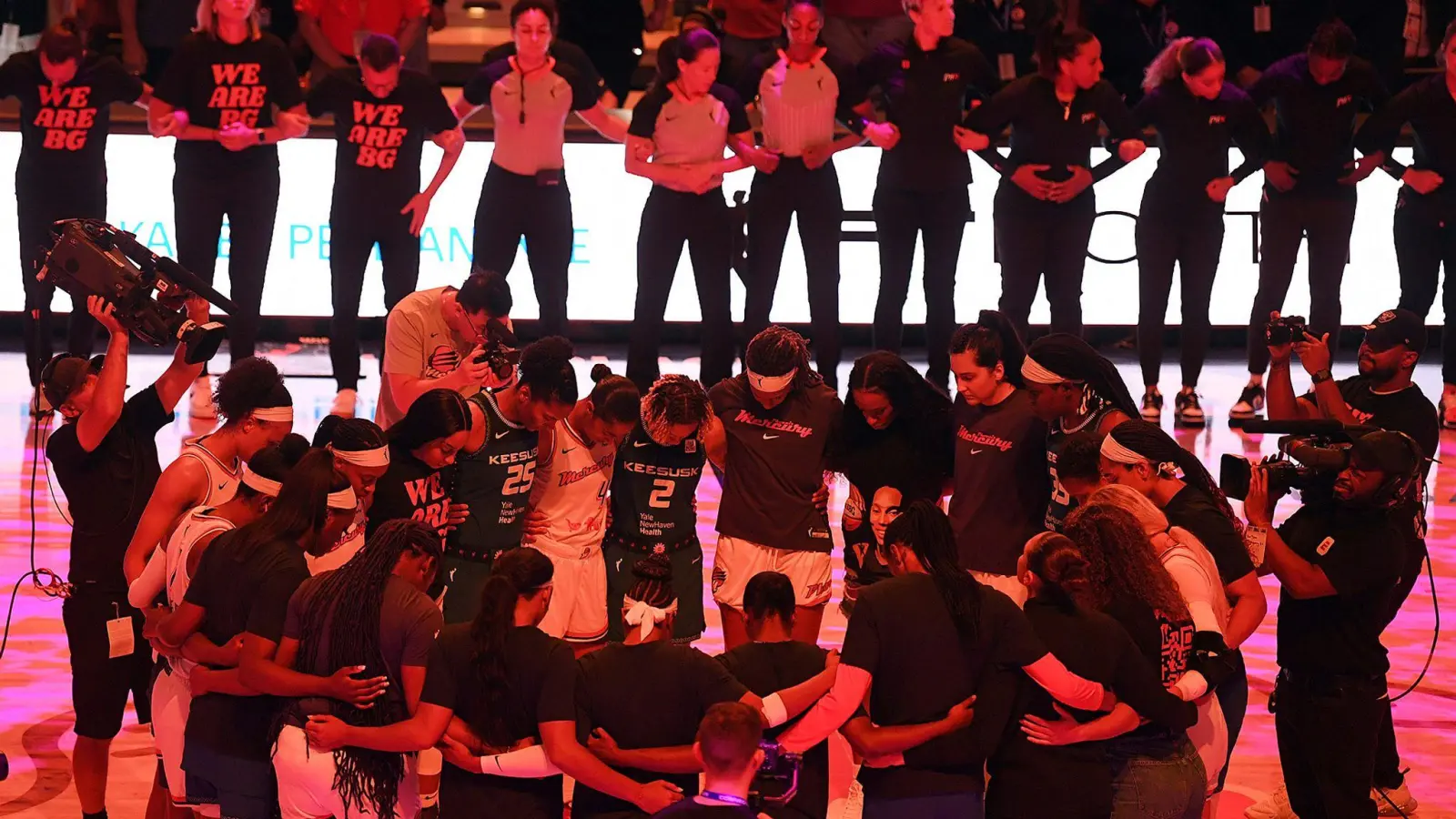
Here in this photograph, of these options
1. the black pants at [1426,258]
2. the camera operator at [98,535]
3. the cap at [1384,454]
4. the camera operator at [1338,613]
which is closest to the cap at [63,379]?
the camera operator at [98,535]

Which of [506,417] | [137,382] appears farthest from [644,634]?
[137,382]

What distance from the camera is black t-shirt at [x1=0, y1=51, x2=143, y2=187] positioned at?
9.84 metres

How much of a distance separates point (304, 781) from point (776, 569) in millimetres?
2186

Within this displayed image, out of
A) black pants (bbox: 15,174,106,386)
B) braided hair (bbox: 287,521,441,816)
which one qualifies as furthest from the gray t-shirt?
black pants (bbox: 15,174,106,386)

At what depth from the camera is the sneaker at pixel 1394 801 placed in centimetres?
538

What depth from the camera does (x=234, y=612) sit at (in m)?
4.30

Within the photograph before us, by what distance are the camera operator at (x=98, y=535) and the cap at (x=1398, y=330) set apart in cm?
415

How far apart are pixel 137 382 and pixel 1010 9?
6.24m

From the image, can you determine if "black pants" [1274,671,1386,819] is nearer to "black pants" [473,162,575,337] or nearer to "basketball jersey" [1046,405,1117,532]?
"basketball jersey" [1046,405,1117,532]

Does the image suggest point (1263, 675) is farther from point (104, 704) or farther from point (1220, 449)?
point (104, 704)

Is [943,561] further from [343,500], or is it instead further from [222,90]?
[222,90]

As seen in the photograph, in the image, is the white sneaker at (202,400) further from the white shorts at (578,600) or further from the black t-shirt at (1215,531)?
the black t-shirt at (1215,531)

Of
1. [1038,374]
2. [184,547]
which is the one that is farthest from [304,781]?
[1038,374]

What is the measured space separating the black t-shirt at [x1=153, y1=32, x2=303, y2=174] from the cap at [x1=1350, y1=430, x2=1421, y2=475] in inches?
260
